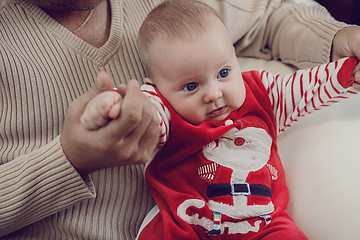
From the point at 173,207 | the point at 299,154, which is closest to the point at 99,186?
the point at 173,207

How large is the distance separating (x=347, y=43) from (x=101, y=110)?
654mm

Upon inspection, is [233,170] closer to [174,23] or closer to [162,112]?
[162,112]

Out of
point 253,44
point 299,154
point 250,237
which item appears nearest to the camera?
point 250,237

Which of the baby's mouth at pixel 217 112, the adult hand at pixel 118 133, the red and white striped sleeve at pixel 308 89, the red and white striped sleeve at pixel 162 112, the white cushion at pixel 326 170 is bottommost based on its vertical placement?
the white cushion at pixel 326 170

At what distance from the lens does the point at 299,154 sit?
0.89m

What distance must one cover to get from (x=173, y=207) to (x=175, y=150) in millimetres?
125

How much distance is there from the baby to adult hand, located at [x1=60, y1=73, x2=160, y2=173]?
150 millimetres

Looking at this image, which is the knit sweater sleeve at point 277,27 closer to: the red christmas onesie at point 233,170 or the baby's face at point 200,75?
the red christmas onesie at point 233,170

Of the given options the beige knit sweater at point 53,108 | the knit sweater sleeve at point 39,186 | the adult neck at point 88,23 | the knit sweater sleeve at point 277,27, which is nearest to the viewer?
the knit sweater sleeve at point 39,186

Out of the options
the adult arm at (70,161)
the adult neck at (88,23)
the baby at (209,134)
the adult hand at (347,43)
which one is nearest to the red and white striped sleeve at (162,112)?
the baby at (209,134)

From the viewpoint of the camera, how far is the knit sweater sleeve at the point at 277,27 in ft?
3.57

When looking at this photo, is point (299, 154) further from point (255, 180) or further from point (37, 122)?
point (37, 122)

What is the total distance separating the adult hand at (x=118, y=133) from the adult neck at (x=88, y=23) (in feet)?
1.18

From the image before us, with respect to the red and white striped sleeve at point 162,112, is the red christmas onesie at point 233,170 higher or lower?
lower
